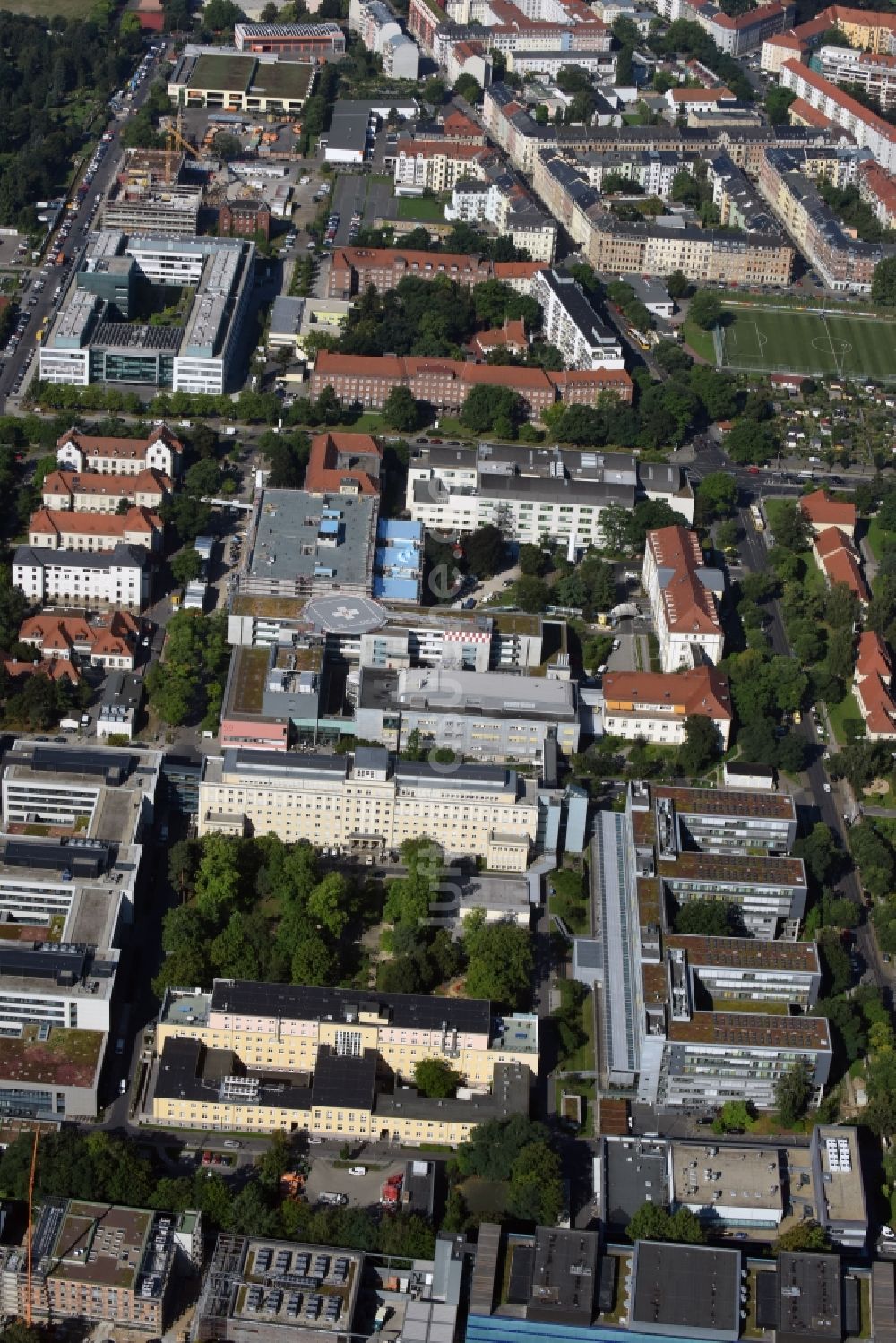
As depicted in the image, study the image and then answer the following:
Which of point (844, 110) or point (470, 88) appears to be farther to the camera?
point (470, 88)

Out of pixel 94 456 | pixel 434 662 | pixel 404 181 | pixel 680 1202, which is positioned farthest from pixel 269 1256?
pixel 404 181

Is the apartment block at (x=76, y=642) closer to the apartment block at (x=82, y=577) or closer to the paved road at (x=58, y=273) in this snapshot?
the apartment block at (x=82, y=577)

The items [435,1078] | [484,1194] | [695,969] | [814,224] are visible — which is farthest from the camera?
[814,224]

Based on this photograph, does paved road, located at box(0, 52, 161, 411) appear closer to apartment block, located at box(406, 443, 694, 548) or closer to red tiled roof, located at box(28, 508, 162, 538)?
red tiled roof, located at box(28, 508, 162, 538)

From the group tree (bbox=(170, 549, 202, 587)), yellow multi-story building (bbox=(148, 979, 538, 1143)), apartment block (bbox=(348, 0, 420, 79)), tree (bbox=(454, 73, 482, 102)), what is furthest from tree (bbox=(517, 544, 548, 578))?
apartment block (bbox=(348, 0, 420, 79))

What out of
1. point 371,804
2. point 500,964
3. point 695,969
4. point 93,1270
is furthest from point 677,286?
point 93,1270

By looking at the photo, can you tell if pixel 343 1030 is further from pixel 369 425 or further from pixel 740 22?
pixel 740 22

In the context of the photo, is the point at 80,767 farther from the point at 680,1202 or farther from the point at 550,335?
the point at 550,335
